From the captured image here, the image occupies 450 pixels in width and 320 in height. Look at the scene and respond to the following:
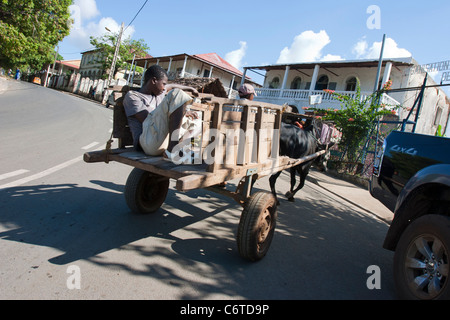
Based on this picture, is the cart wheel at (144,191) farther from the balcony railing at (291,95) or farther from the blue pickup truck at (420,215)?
the balcony railing at (291,95)

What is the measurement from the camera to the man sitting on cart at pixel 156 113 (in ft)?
9.50

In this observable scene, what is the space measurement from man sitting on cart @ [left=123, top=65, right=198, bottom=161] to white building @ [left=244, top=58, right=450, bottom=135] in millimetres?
16367

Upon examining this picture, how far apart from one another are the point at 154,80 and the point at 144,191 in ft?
4.82

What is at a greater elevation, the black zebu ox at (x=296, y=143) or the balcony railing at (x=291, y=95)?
the balcony railing at (x=291, y=95)

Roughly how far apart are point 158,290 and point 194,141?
1.57 meters

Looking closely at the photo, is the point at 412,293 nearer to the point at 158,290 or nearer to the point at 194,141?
the point at 158,290

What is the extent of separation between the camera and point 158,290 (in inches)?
96.4

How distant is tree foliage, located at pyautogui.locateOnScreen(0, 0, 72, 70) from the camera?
18188 millimetres

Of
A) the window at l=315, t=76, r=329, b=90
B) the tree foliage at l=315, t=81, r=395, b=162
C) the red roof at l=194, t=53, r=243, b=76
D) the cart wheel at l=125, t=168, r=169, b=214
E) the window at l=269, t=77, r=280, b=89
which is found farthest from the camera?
the red roof at l=194, t=53, r=243, b=76

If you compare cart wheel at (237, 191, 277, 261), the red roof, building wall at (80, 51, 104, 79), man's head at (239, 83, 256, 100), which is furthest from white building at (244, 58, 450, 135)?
building wall at (80, 51, 104, 79)

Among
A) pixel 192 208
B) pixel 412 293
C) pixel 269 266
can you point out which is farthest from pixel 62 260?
pixel 412 293

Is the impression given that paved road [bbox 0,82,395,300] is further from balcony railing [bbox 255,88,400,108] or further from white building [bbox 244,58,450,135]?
balcony railing [bbox 255,88,400,108]

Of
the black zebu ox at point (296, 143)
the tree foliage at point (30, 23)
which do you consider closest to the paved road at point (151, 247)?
the black zebu ox at point (296, 143)

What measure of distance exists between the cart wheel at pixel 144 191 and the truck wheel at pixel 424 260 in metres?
2.80
